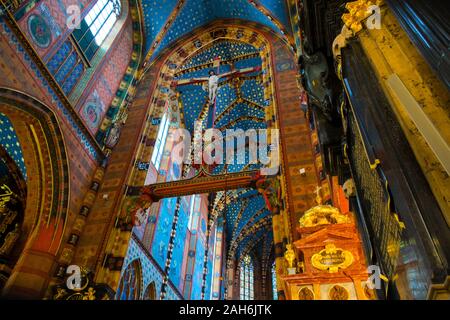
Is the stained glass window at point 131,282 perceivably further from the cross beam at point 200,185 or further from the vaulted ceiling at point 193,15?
the vaulted ceiling at point 193,15

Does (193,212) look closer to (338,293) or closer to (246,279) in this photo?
(246,279)

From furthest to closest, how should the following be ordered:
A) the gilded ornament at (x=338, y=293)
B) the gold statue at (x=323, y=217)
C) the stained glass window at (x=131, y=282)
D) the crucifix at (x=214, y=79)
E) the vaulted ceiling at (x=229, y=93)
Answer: the vaulted ceiling at (x=229, y=93) → the crucifix at (x=214, y=79) → the stained glass window at (x=131, y=282) → the gold statue at (x=323, y=217) → the gilded ornament at (x=338, y=293)

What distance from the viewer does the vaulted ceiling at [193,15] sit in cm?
1240

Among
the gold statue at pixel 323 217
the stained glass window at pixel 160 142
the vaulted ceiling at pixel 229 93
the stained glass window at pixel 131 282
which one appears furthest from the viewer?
the vaulted ceiling at pixel 229 93

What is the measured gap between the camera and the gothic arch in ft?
24.2

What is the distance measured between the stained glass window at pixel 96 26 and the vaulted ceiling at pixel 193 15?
61.8 inches

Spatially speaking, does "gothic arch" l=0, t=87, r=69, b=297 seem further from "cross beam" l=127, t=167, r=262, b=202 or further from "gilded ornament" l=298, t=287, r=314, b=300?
"gilded ornament" l=298, t=287, r=314, b=300

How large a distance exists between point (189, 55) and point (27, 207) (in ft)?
27.7

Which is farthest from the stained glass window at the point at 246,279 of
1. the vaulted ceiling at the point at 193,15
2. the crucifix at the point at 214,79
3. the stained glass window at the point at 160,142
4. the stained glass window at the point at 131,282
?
the vaulted ceiling at the point at 193,15

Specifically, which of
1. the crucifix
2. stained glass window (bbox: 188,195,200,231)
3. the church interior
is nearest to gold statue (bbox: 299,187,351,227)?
the church interior

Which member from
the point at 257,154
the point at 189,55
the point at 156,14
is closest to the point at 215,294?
the point at 257,154

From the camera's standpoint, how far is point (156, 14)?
1287 cm

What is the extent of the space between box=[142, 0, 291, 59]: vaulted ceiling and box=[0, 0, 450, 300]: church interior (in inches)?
2.4

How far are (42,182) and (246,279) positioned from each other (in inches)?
622
